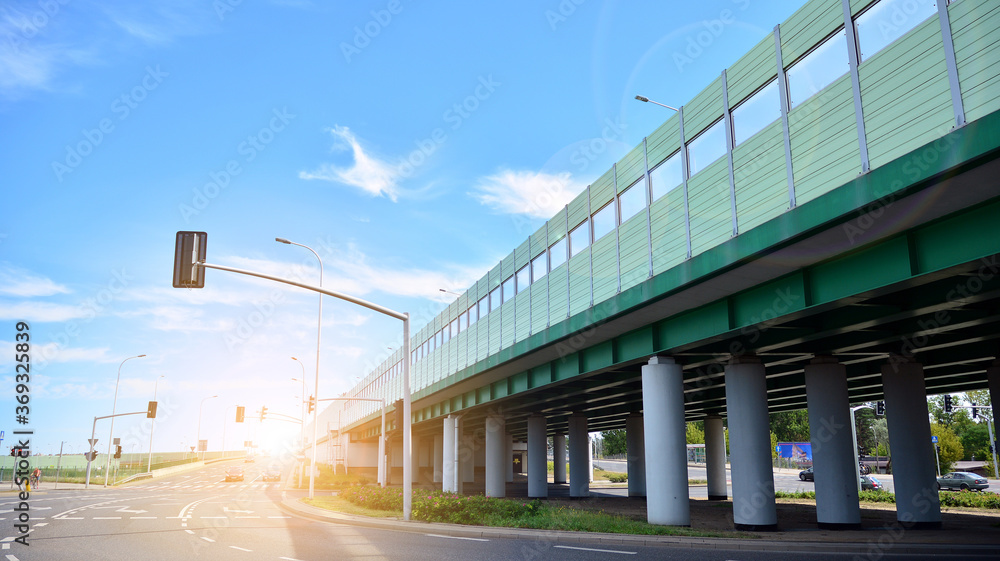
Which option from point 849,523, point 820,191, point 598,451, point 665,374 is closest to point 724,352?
point 665,374

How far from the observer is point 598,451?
513 feet

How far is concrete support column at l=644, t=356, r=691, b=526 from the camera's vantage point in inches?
736

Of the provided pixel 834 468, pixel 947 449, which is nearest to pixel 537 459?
pixel 834 468

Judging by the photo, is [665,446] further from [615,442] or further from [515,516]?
[615,442]

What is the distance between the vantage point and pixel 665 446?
747 inches

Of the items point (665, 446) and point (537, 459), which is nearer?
point (665, 446)

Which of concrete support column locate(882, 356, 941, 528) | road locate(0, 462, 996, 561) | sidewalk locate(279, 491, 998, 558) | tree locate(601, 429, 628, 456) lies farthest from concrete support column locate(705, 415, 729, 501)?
tree locate(601, 429, 628, 456)

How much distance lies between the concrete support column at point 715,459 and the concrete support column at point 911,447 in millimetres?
17116

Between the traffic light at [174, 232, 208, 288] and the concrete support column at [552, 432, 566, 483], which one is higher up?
the traffic light at [174, 232, 208, 288]

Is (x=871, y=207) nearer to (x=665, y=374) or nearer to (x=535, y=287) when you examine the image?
(x=665, y=374)

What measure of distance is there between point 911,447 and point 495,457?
2449cm

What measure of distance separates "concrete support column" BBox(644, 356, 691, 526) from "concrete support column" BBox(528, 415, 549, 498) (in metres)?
19.2

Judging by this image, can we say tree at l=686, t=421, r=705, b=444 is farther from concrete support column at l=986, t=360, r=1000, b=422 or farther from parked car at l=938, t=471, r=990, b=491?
concrete support column at l=986, t=360, r=1000, b=422

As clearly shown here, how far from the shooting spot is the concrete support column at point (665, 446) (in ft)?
61.4
